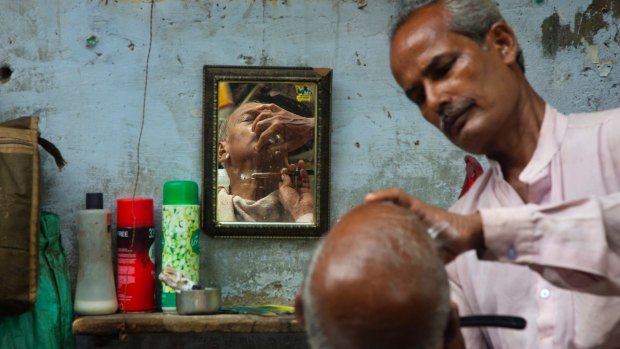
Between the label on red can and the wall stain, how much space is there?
172 cm

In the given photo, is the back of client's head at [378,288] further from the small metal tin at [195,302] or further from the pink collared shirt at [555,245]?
the small metal tin at [195,302]

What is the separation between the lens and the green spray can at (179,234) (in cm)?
307

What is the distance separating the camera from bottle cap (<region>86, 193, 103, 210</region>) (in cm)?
310

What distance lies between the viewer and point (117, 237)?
3.14 metres

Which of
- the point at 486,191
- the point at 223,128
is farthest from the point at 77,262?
the point at 486,191

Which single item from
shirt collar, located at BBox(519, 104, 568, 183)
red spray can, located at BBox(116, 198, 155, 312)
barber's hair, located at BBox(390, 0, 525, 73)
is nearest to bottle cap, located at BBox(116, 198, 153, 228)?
red spray can, located at BBox(116, 198, 155, 312)

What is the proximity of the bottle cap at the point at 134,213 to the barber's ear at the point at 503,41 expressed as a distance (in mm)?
1616

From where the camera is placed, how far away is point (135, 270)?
310 cm

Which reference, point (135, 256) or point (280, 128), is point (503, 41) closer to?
point (280, 128)

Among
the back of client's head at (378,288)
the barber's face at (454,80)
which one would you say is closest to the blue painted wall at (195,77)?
the barber's face at (454,80)

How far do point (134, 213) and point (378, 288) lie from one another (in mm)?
1982

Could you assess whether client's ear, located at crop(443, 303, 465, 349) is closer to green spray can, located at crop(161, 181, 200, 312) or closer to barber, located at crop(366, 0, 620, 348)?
barber, located at crop(366, 0, 620, 348)

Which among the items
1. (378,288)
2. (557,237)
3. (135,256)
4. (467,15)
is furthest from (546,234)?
(135,256)

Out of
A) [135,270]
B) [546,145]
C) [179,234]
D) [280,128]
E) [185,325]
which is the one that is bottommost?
[185,325]
